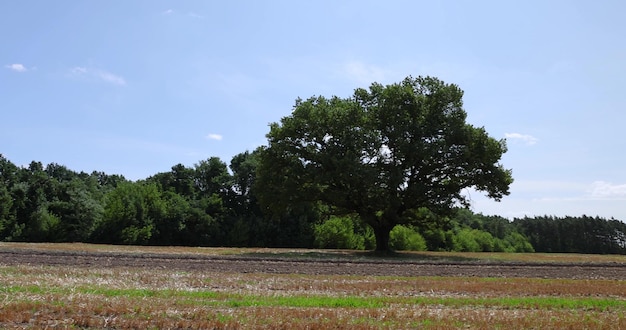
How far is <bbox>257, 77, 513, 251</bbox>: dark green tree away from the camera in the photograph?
4316cm

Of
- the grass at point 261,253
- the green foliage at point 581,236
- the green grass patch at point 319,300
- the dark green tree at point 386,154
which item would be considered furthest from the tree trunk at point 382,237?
the green foliage at point 581,236

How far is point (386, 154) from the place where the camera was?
4553cm

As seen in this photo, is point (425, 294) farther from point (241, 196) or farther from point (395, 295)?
point (241, 196)

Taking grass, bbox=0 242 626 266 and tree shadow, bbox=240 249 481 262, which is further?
grass, bbox=0 242 626 266

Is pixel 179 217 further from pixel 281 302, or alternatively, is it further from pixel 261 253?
pixel 281 302

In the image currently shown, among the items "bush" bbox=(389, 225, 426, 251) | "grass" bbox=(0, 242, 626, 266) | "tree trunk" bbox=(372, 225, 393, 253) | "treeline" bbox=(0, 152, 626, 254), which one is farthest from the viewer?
"bush" bbox=(389, 225, 426, 251)

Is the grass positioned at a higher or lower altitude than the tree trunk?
lower

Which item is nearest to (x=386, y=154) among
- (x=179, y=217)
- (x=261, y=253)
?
(x=261, y=253)

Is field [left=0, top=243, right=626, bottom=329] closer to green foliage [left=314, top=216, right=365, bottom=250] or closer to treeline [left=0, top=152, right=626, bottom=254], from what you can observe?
treeline [left=0, top=152, right=626, bottom=254]

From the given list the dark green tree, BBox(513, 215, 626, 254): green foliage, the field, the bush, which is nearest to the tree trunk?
the dark green tree

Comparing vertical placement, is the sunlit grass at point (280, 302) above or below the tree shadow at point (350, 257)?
above

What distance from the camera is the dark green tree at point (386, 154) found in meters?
43.2

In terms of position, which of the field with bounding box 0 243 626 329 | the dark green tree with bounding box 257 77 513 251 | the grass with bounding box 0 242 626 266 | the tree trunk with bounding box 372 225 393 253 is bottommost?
the grass with bounding box 0 242 626 266

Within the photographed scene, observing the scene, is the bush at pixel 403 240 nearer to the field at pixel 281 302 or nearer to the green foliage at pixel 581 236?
the field at pixel 281 302
